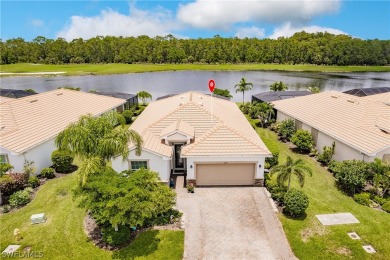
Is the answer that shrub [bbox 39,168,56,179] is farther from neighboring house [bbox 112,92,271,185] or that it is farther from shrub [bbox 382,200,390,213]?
shrub [bbox 382,200,390,213]

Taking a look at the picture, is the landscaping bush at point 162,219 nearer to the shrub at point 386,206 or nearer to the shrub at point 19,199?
the shrub at point 19,199

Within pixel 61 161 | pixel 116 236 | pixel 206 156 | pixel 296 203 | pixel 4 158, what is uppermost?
pixel 206 156

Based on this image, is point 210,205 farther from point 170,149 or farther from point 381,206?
point 381,206

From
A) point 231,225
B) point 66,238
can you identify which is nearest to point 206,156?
point 231,225

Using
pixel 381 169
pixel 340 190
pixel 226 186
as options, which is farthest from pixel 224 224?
pixel 381 169

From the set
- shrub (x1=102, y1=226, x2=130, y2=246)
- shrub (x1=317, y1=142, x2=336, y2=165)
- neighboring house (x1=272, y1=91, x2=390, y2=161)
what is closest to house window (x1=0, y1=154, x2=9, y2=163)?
shrub (x1=102, y1=226, x2=130, y2=246)

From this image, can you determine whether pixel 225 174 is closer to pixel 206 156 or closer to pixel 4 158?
pixel 206 156
